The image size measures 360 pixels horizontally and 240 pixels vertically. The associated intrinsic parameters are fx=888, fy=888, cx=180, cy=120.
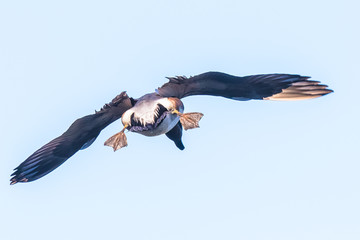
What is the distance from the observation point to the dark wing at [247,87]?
22.2 meters

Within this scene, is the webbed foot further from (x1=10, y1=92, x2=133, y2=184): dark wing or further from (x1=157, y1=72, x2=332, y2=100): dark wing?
(x1=157, y1=72, x2=332, y2=100): dark wing

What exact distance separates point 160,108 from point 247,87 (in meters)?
2.39

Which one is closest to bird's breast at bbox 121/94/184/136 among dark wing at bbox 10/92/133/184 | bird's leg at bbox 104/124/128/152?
bird's leg at bbox 104/124/128/152

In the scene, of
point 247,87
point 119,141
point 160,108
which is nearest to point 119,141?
point 119,141

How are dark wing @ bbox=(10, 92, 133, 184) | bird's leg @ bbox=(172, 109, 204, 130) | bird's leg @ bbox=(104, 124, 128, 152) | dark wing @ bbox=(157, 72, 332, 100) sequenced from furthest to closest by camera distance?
dark wing @ bbox=(10, 92, 133, 184)
dark wing @ bbox=(157, 72, 332, 100)
bird's leg @ bbox=(104, 124, 128, 152)
bird's leg @ bbox=(172, 109, 204, 130)

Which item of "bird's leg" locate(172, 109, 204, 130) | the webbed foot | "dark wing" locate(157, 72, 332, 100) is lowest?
the webbed foot

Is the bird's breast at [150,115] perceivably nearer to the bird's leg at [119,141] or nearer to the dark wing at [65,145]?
the bird's leg at [119,141]

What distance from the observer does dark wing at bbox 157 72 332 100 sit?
22219 mm

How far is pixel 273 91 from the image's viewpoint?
22797 millimetres

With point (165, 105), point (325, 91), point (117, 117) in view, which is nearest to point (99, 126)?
point (117, 117)

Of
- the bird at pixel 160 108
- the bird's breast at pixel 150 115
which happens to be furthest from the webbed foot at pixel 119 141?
the bird's breast at pixel 150 115

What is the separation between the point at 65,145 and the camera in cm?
2266

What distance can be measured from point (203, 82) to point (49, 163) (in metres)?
4.48

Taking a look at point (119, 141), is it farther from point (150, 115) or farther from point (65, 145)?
point (65, 145)
